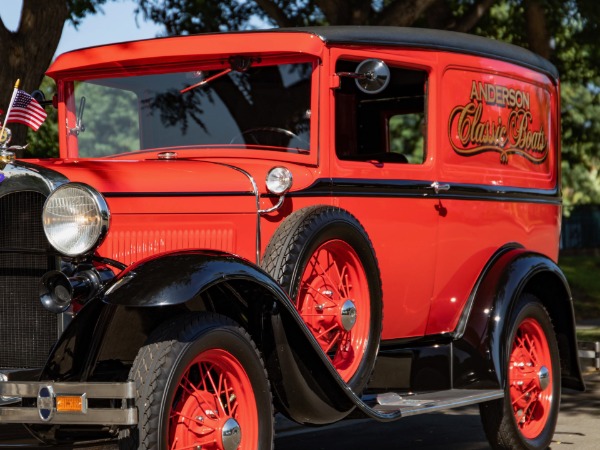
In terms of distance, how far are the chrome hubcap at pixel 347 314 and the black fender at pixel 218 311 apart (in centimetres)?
37

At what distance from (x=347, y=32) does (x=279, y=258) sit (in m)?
1.30

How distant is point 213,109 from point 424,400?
175 centimetres

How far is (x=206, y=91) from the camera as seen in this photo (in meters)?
5.56

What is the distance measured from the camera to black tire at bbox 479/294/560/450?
240 inches

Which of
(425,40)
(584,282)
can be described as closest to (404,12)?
(425,40)

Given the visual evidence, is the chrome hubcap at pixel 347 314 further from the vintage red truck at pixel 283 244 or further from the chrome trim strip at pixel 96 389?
the chrome trim strip at pixel 96 389

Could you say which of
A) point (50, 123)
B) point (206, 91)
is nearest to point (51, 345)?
point (206, 91)

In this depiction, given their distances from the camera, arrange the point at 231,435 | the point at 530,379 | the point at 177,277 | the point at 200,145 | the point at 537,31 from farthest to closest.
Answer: the point at 537,31 → the point at 530,379 → the point at 200,145 → the point at 231,435 → the point at 177,277

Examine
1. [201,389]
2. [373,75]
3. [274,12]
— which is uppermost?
[274,12]

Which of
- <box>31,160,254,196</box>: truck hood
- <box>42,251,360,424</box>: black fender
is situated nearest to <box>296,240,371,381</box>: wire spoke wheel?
<box>42,251,360,424</box>: black fender

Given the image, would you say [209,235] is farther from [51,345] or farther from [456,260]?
[456,260]

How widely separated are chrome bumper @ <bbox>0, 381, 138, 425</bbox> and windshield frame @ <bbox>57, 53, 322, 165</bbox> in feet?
5.87

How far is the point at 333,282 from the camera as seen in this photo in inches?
198

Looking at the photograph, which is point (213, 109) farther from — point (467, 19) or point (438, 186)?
point (467, 19)
